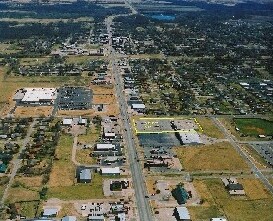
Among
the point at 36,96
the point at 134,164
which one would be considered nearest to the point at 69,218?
the point at 134,164

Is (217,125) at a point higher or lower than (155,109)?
lower

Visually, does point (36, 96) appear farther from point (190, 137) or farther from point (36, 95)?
point (190, 137)

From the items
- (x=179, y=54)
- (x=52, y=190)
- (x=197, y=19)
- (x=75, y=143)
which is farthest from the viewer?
(x=197, y=19)

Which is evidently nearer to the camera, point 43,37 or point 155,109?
point 155,109

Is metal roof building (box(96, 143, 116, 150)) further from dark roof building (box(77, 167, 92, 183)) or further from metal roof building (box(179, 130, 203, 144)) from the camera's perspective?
metal roof building (box(179, 130, 203, 144))

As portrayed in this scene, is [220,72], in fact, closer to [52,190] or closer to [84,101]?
[84,101]

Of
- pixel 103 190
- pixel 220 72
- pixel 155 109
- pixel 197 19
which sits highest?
pixel 197 19

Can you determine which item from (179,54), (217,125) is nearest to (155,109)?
(217,125)
